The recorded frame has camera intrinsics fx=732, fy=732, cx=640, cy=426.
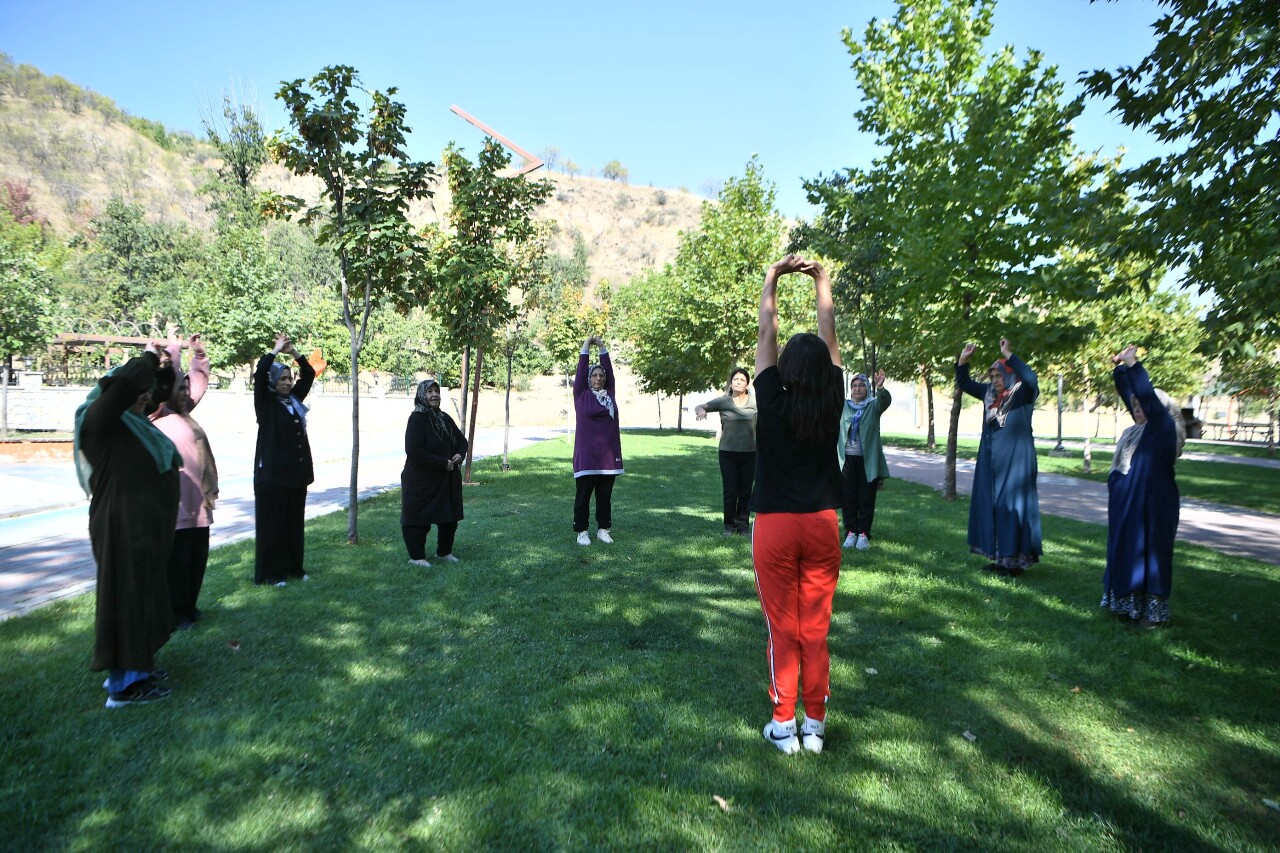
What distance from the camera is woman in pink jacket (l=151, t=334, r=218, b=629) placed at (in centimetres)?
518

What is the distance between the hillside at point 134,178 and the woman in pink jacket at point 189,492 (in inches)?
2537

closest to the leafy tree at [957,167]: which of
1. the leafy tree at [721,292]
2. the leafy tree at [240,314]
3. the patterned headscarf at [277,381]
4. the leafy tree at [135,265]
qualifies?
the patterned headscarf at [277,381]

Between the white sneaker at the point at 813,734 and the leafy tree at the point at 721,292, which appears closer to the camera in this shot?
the white sneaker at the point at 813,734

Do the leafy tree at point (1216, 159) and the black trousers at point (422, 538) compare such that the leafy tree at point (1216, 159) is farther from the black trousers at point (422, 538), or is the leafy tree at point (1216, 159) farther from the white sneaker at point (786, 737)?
the black trousers at point (422, 538)

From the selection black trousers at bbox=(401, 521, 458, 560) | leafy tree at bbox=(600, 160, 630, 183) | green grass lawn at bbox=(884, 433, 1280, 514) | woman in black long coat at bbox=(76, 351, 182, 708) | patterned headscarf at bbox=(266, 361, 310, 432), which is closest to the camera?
woman in black long coat at bbox=(76, 351, 182, 708)

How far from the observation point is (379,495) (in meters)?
13.0

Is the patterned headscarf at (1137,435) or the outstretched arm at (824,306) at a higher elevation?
the outstretched arm at (824,306)

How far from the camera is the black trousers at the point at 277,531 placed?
20.9ft

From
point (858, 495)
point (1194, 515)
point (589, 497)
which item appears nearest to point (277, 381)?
point (589, 497)

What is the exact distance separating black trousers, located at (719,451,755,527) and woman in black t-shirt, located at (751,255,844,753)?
5.23 meters

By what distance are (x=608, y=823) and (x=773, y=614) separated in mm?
1150

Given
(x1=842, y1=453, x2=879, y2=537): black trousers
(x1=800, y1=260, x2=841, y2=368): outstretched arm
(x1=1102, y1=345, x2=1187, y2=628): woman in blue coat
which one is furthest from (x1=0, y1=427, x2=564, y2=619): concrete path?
(x1=1102, y1=345, x2=1187, y2=628): woman in blue coat

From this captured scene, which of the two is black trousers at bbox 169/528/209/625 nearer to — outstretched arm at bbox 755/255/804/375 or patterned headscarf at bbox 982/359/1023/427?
outstretched arm at bbox 755/255/804/375

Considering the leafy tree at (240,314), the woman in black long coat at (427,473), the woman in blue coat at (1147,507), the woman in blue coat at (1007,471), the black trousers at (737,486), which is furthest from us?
the leafy tree at (240,314)
